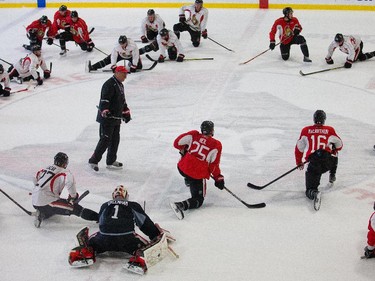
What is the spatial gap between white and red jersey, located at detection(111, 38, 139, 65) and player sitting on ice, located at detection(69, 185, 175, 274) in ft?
17.3

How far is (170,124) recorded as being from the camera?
8672 mm

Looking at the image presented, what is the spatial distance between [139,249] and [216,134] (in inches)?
118

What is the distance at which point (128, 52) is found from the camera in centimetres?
1066

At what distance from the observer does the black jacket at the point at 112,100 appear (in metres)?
7.10

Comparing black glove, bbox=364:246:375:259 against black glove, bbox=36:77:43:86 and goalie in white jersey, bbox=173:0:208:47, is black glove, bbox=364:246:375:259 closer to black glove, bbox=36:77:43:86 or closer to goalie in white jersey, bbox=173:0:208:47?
black glove, bbox=36:77:43:86

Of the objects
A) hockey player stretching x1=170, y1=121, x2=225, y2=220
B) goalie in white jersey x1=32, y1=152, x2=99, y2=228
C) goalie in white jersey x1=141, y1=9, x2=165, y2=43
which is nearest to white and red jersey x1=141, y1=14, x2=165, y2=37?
goalie in white jersey x1=141, y1=9, x2=165, y2=43

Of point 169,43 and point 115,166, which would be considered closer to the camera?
point 115,166

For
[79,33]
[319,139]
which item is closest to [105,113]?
[319,139]

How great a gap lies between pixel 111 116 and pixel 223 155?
1.32 m

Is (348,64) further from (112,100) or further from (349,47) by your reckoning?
(112,100)

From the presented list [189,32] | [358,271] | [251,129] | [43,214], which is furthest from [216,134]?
[189,32]

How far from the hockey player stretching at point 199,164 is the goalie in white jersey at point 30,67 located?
438cm

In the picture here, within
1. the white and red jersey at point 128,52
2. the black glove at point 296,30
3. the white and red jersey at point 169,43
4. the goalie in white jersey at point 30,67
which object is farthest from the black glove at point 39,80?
the black glove at point 296,30

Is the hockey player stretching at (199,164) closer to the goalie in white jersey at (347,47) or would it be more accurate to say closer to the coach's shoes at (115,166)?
the coach's shoes at (115,166)
